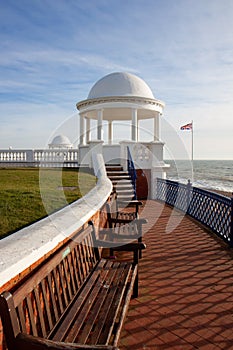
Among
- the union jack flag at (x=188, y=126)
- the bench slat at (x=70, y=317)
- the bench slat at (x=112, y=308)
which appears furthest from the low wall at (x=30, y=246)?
the union jack flag at (x=188, y=126)

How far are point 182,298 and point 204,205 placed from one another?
550 cm

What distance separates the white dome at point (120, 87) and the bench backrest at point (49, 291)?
12.4m

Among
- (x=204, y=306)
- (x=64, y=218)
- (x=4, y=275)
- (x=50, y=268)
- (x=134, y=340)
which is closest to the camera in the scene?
(x=4, y=275)

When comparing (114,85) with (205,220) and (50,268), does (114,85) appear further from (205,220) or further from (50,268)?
(50,268)

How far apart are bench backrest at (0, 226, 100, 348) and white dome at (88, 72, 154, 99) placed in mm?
12448

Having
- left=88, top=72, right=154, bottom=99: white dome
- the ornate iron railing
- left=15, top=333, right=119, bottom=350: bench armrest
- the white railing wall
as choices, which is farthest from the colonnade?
left=15, top=333, right=119, bottom=350: bench armrest

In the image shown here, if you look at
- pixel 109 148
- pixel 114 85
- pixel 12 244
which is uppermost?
pixel 114 85

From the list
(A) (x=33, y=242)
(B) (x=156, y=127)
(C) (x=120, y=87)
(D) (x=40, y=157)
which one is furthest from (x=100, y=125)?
(A) (x=33, y=242)

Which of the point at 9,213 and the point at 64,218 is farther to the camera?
the point at 9,213

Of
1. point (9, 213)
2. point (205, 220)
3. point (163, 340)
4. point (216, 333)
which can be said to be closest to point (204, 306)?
point (216, 333)

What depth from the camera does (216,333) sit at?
3.52 meters

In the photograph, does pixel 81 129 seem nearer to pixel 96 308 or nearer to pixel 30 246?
pixel 96 308

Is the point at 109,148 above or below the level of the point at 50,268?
above

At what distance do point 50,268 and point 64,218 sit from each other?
104 centimetres
